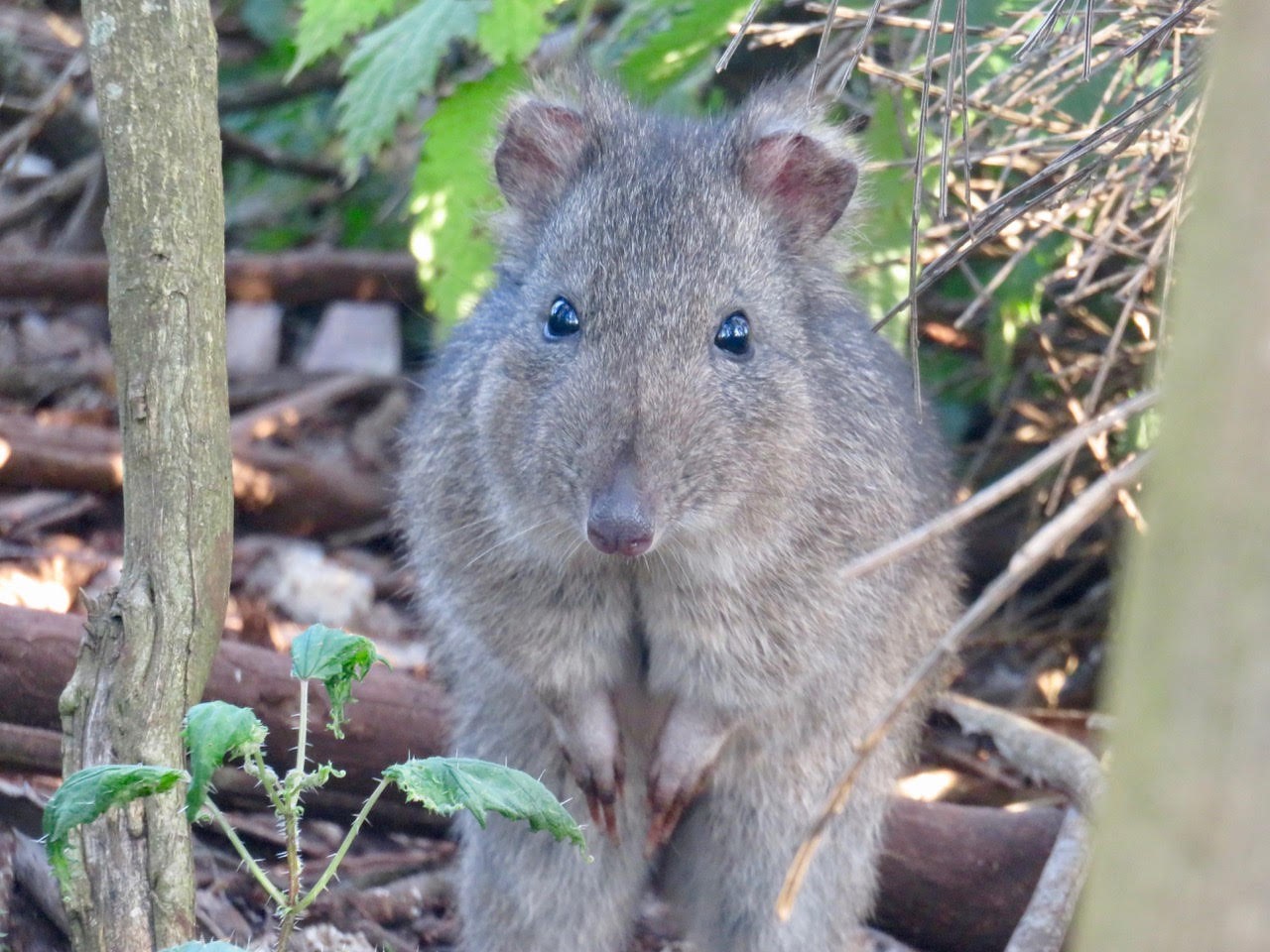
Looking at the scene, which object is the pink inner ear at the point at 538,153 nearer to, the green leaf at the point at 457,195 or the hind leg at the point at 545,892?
the green leaf at the point at 457,195

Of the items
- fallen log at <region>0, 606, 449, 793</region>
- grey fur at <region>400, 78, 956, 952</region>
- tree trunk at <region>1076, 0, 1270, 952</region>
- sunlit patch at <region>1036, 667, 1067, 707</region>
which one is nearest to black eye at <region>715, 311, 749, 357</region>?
grey fur at <region>400, 78, 956, 952</region>

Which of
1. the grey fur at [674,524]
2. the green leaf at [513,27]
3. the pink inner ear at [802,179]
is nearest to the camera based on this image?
the grey fur at [674,524]

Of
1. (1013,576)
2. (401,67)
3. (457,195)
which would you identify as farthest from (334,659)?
(457,195)

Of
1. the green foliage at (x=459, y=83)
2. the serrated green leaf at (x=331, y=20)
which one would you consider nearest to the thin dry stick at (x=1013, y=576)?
the green foliage at (x=459, y=83)

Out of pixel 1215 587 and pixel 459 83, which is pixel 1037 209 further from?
pixel 1215 587

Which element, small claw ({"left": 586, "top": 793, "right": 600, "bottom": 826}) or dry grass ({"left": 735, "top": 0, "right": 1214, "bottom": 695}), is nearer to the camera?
dry grass ({"left": 735, "top": 0, "right": 1214, "bottom": 695})

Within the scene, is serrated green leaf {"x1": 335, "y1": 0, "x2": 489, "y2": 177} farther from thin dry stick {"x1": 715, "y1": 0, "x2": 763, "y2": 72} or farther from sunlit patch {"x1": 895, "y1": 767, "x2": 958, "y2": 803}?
sunlit patch {"x1": 895, "y1": 767, "x2": 958, "y2": 803}

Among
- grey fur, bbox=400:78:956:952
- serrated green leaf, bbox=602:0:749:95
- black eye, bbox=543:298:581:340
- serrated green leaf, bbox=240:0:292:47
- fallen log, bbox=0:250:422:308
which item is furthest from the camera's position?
serrated green leaf, bbox=240:0:292:47
